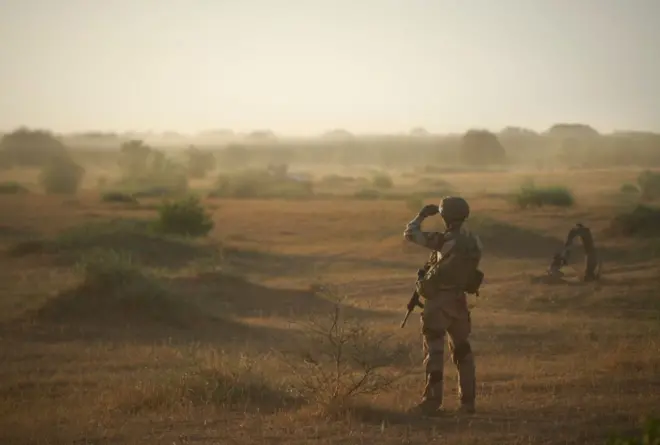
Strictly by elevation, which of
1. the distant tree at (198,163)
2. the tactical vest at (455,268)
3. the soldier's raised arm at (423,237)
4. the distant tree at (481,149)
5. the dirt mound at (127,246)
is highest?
the distant tree at (481,149)

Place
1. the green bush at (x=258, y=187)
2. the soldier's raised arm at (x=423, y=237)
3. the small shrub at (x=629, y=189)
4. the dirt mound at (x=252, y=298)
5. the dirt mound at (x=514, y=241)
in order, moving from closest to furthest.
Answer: the soldier's raised arm at (x=423, y=237) < the dirt mound at (x=252, y=298) < the dirt mound at (x=514, y=241) < the small shrub at (x=629, y=189) < the green bush at (x=258, y=187)

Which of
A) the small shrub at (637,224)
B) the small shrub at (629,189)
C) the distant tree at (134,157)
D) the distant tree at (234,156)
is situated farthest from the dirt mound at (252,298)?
the distant tree at (234,156)

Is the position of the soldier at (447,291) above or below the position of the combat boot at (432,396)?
above

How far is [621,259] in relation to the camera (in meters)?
23.7

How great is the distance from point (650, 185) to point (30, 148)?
4749 cm

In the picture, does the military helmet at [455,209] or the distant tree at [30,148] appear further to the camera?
the distant tree at [30,148]

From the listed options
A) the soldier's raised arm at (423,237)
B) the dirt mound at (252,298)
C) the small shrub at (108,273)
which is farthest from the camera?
the dirt mound at (252,298)

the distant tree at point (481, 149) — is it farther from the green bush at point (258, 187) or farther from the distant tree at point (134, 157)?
the distant tree at point (134, 157)

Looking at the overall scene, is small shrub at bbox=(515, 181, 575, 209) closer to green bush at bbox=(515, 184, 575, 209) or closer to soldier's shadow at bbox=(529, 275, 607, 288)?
green bush at bbox=(515, 184, 575, 209)

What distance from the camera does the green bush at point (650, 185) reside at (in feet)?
149

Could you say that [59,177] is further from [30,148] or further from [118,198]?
[118,198]

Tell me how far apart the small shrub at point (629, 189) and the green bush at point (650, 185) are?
0.81 m

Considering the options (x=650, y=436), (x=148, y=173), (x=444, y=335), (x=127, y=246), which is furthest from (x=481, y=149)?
(x=650, y=436)

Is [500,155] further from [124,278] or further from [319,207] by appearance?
[124,278]
